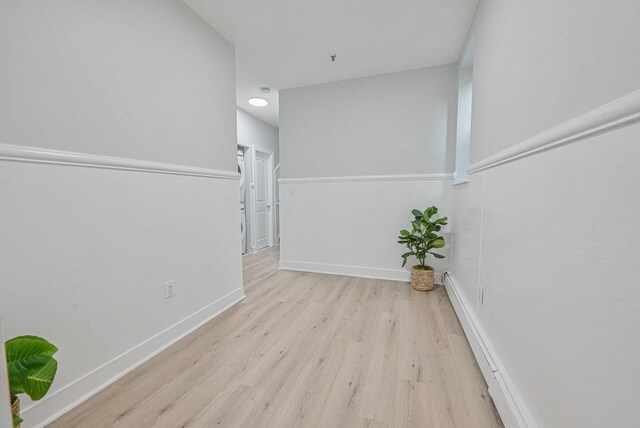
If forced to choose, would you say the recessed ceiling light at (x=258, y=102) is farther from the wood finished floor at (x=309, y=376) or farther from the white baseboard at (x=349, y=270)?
the wood finished floor at (x=309, y=376)

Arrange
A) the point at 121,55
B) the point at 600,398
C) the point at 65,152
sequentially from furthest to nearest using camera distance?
1. the point at 121,55
2. the point at 65,152
3. the point at 600,398

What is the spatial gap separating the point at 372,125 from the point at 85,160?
2.46m

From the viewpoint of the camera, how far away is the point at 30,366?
2.63 feet

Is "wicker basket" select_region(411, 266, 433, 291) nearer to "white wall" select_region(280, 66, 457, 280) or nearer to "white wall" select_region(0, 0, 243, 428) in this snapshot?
"white wall" select_region(280, 66, 457, 280)

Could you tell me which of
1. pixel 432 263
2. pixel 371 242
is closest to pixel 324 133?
pixel 371 242

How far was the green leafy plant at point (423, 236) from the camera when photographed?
8.15ft

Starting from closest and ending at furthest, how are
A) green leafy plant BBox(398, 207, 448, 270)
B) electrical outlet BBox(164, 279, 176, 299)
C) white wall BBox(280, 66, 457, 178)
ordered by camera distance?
electrical outlet BBox(164, 279, 176, 299)
green leafy plant BBox(398, 207, 448, 270)
white wall BBox(280, 66, 457, 178)

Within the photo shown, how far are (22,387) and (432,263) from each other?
→ 2895 millimetres

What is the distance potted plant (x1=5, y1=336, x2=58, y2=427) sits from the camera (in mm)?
774

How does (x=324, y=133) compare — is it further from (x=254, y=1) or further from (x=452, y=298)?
(x=452, y=298)

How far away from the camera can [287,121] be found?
3182mm

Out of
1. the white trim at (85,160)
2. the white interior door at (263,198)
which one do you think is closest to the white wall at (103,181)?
the white trim at (85,160)

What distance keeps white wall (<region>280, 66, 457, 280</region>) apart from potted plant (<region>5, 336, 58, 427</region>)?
249cm

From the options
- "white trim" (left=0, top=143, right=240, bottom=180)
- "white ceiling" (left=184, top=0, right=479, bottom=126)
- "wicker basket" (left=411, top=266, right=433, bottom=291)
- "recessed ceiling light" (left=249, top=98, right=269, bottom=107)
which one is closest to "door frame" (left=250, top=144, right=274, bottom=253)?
"recessed ceiling light" (left=249, top=98, right=269, bottom=107)
